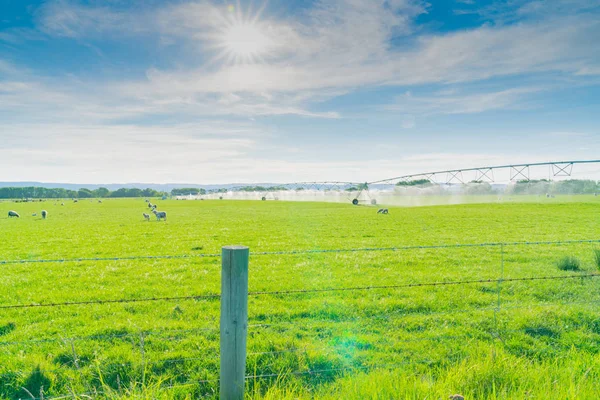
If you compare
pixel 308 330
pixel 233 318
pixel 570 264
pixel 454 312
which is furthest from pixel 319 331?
pixel 570 264

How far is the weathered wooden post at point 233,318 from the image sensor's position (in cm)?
364

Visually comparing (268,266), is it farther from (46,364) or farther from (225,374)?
(225,374)

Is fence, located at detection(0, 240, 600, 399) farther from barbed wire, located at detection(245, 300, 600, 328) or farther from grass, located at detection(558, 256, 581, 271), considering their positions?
grass, located at detection(558, 256, 581, 271)

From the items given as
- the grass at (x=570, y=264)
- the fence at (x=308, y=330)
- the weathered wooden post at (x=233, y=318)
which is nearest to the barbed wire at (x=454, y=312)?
the fence at (x=308, y=330)

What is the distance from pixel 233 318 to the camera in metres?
3.72

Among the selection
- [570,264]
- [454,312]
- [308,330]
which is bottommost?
[308,330]

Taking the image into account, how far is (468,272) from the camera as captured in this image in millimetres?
12617

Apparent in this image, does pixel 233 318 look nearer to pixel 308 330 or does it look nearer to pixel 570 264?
pixel 308 330

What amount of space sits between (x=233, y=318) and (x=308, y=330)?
4.06 metres

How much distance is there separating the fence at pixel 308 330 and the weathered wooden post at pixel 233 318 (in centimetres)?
1

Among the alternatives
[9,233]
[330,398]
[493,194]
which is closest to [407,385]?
[330,398]

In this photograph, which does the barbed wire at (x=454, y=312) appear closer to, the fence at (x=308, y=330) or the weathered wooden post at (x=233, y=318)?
the fence at (x=308, y=330)

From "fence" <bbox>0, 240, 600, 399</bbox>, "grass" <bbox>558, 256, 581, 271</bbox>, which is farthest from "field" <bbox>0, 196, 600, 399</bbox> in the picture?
"grass" <bbox>558, 256, 581, 271</bbox>

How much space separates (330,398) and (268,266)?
9536mm
